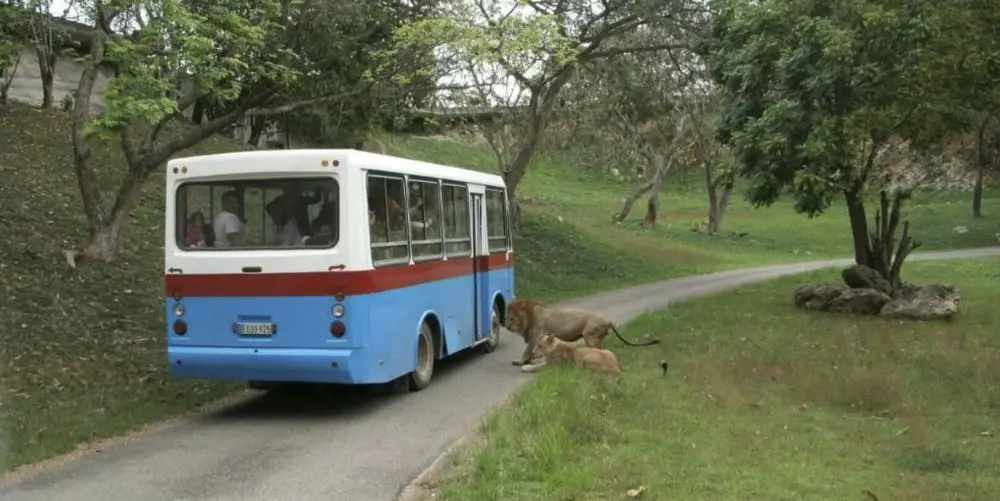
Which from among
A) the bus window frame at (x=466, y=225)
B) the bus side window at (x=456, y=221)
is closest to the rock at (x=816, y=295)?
the bus window frame at (x=466, y=225)

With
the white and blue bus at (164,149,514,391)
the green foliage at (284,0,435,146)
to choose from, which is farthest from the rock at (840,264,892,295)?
the white and blue bus at (164,149,514,391)

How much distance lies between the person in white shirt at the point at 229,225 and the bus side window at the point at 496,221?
4.88 metres

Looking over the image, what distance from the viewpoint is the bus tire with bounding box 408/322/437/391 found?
10953mm

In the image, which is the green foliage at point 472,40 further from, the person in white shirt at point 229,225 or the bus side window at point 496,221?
the person in white shirt at point 229,225

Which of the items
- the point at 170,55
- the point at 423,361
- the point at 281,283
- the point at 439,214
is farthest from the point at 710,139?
the point at 281,283

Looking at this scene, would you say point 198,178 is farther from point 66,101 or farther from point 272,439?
point 66,101

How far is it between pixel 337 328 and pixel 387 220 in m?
1.39

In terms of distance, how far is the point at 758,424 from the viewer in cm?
872

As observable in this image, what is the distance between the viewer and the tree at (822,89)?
1327 centimetres

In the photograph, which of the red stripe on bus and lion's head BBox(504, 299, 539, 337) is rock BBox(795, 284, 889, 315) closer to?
lion's head BBox(504, 299, 539, 337)

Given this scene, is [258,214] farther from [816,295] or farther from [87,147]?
[816,295]

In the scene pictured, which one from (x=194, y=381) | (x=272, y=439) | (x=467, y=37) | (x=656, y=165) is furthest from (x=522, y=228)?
(x=272, y=439)

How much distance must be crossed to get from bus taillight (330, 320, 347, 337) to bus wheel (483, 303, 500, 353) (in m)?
4.84

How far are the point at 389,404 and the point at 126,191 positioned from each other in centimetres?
603
